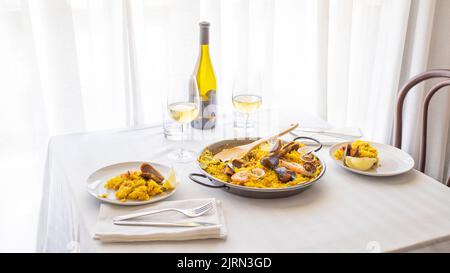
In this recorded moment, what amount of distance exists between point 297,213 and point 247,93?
497mm

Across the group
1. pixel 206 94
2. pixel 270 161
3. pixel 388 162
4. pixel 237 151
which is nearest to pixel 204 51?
pixel 206 94

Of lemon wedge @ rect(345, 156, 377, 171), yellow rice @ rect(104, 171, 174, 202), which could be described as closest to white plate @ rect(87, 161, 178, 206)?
yellow rice @ rect(104, 171, 174, 202)

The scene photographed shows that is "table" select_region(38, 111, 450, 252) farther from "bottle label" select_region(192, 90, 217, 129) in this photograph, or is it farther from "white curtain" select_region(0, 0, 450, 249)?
"white curtain" select_region(0, 0, 450, 249)

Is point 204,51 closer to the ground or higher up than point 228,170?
higher up

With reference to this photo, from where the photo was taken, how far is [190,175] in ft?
3.22

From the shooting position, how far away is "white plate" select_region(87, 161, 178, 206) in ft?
2.89

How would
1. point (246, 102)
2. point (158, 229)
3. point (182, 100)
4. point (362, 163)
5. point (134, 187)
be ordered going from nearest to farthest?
point (158, 229) < point (134, 187) < point (362, 163) < point (182, 100) < point (246, 102)

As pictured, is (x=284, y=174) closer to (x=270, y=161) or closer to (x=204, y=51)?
(x=270, y=161)

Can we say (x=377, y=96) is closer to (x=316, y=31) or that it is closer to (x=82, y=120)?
(x=316, y=31)

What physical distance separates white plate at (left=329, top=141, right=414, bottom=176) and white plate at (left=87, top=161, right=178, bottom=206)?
436 millimetres

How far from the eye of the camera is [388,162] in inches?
43.7

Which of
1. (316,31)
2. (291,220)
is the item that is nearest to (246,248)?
(291,220)
